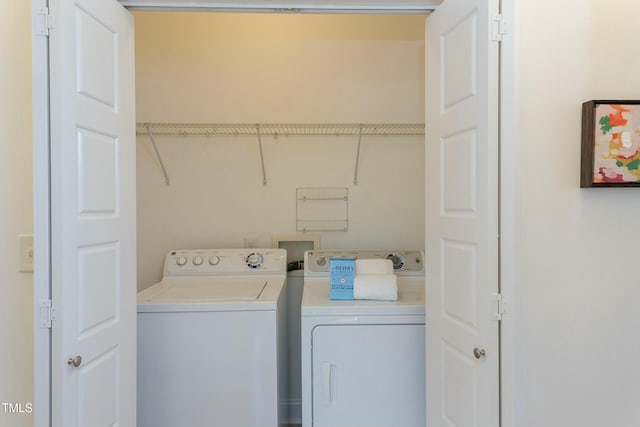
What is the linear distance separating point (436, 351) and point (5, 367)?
1730 mm

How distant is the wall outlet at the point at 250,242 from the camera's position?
8.50 ft

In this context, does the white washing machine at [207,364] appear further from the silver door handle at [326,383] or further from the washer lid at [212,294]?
the silver door handle at [326,383]

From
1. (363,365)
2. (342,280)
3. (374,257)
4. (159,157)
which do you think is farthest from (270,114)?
(363,365)

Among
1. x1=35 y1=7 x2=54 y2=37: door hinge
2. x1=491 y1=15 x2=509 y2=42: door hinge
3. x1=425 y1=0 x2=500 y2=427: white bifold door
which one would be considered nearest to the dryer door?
x1=425 y1=0 x2=500 y2=427: white bifold door

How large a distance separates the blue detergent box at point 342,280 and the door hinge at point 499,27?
1207mm

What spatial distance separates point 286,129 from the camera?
8.41ft

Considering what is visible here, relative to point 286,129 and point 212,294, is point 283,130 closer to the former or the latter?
point 286,129

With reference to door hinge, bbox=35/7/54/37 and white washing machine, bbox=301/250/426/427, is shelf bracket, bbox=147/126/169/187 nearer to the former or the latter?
door hinge, bbox=35/7/54/37

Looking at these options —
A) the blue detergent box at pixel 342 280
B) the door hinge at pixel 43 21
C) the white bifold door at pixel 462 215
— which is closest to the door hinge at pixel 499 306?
the white bifold door at pixel 462 215

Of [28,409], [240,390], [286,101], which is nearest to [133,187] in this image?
[28,409]

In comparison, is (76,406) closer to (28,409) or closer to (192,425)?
(28,409)

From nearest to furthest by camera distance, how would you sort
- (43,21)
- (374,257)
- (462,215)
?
(43,21) → (462,215) → (374,257)

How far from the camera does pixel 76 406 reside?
1194mm

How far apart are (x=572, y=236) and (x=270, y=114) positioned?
1.96 metres
